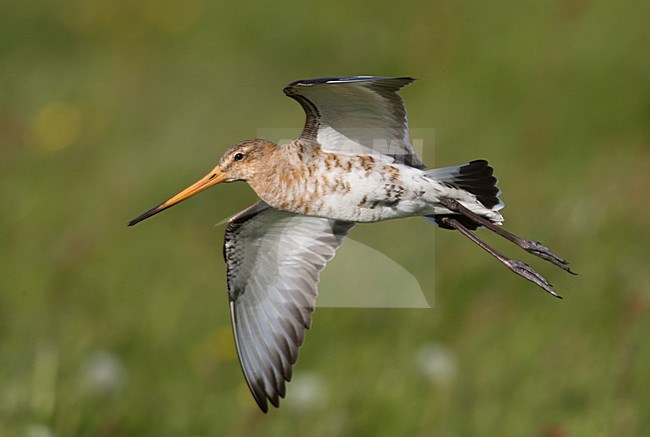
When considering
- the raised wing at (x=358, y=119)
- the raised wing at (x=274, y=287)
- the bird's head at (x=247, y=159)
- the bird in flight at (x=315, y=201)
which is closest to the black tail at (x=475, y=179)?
the bird in flight at (x=315, y=201)

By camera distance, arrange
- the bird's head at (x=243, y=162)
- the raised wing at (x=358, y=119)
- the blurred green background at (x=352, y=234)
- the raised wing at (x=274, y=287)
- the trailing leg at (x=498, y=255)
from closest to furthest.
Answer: the raised wing at (x=358, y=119) < the bird's head at (x=243, y=162) < the trailing leg at (x=498, y=255) < the raised wing at (x=274, y=287) < the blurred green background at (x=352, y=234)

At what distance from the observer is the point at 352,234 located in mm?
9531

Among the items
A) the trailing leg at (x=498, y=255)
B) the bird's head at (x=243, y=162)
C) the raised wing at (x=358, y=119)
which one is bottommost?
the trailing leg at (x=498, y=255)

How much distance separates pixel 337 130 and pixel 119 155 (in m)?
5.49

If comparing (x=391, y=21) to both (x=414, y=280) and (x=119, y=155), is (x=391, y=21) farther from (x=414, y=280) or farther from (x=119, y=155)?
(x=414, y=280)

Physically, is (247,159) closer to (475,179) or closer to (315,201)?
(315,201)

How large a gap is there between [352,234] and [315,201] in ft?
12.4

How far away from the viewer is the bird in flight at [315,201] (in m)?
5.75

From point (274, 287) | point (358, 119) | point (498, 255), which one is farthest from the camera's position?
point (274, 287)

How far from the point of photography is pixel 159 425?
7.45 m

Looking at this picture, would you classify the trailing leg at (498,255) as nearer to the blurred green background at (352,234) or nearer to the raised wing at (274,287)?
the raised wing at (274,287)

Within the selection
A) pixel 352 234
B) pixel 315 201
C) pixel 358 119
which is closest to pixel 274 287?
pixel 315 201

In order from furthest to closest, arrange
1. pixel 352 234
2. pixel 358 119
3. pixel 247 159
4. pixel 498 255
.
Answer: pixel 352 234, pixel 498 255, pixel 247 159, pixel 358 119

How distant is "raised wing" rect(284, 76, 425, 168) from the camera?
5695mm
